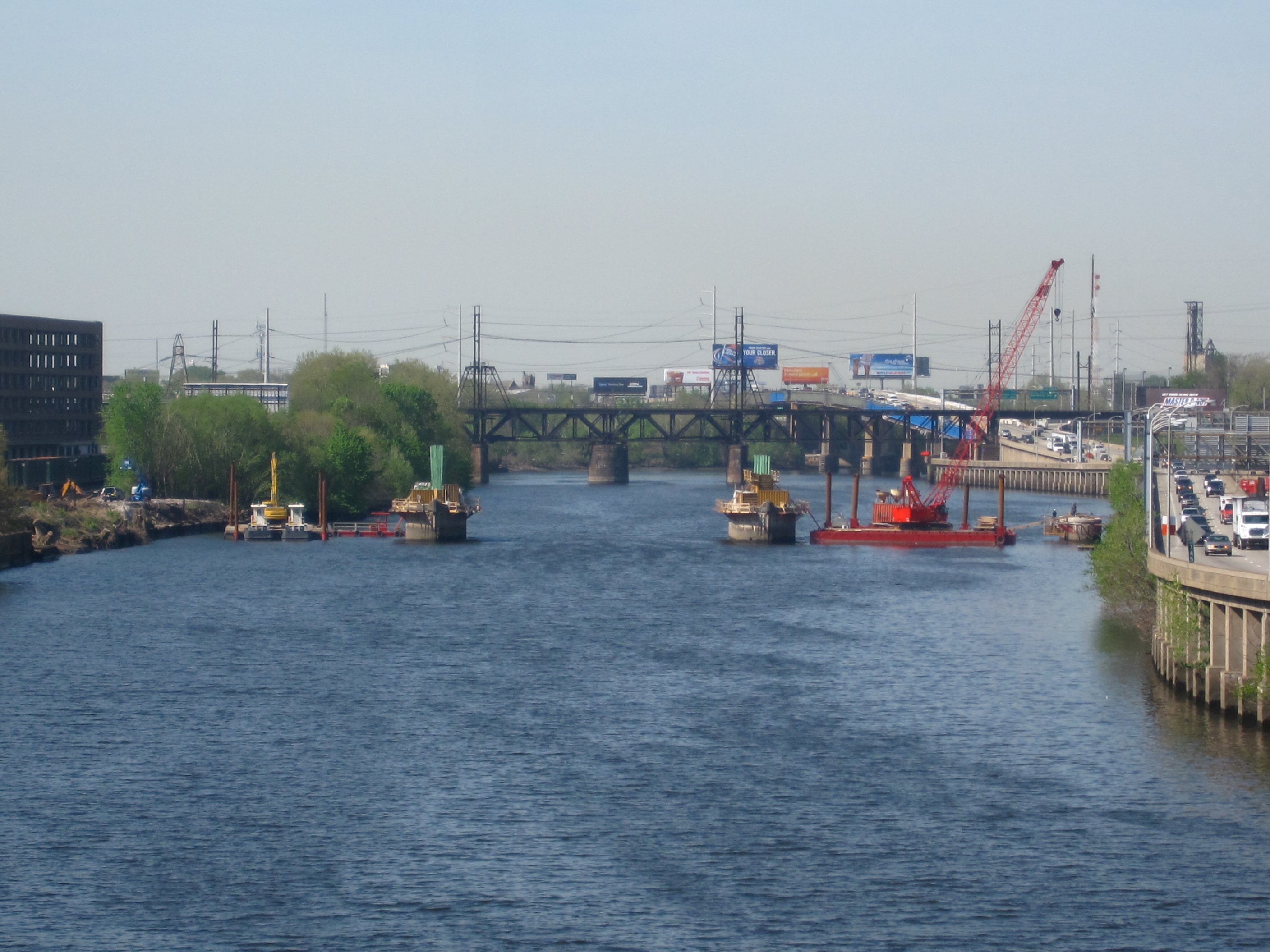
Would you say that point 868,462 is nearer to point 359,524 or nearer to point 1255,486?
point 359,524

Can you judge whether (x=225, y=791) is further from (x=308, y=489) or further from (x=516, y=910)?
(x=308, y=489)

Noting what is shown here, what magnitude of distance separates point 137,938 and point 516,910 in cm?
602

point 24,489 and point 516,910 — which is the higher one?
point 24,489

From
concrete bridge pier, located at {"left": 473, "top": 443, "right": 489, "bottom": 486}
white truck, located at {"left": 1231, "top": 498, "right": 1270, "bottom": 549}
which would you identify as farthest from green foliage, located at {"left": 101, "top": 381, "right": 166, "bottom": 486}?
concrete bridge pier, located at {"left": 473, "top": 443, "right": 489, "bottom": 486}

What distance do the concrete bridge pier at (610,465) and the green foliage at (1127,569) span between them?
376 feet

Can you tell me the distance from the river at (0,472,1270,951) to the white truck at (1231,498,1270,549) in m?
5.40

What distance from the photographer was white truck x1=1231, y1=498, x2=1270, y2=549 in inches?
2109

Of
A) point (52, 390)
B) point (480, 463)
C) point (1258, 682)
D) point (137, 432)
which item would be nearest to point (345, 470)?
point (137, 432)

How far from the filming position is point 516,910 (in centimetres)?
2630

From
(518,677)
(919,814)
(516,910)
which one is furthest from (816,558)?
(516,910)

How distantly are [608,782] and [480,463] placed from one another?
14319 cm

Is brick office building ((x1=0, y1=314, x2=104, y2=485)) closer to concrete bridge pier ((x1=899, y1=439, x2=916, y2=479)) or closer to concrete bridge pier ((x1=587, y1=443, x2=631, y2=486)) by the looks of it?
concrete bridge pier ((x1=587, y1=443, x2=631, y2=486))

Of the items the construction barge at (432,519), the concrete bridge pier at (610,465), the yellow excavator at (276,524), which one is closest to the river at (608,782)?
the yellow excavator at (276,524)

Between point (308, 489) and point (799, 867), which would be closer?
point (799, 867)
